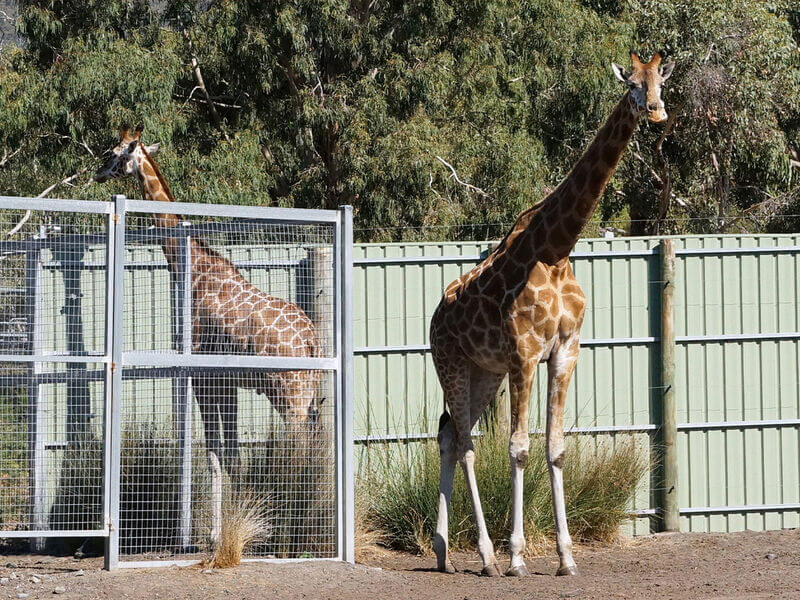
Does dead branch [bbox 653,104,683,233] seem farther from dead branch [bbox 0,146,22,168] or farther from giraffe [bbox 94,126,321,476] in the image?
giraffe [bbox 94,126,321,476]

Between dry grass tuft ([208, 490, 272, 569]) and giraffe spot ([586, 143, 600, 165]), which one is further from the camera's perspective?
giraffe spot ([586, 143, 600, 165])

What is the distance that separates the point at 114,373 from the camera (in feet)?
24.7

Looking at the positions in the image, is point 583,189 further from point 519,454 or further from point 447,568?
point 447,568

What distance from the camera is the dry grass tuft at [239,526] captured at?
7.68 metres

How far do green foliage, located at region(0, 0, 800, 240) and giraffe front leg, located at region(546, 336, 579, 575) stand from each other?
1101 centimetres

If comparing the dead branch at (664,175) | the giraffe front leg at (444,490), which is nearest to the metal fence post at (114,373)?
the giraffe front leg at (444,490)

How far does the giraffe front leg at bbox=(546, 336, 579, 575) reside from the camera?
8.00 m

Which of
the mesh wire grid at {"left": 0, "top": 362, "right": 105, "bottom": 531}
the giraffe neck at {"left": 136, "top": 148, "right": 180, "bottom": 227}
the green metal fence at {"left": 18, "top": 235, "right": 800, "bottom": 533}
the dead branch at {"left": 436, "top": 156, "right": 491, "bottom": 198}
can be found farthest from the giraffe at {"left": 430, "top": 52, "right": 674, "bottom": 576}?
the dead branch at {"left": 436, "top": 156, "right": 491, "bottom": 198}

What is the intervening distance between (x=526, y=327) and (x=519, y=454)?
0.81m

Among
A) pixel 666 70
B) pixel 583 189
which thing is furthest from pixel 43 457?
pixel 666 70

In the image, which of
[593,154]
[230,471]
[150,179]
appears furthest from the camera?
[150,179]

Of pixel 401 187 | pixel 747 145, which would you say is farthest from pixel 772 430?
pixel 747 145

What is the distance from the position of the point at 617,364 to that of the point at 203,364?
3.74 m

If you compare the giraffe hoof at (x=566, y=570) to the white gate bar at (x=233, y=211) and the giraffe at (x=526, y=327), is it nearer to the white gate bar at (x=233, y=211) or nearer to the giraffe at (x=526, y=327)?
the giraffe at (x=526, y=327)
